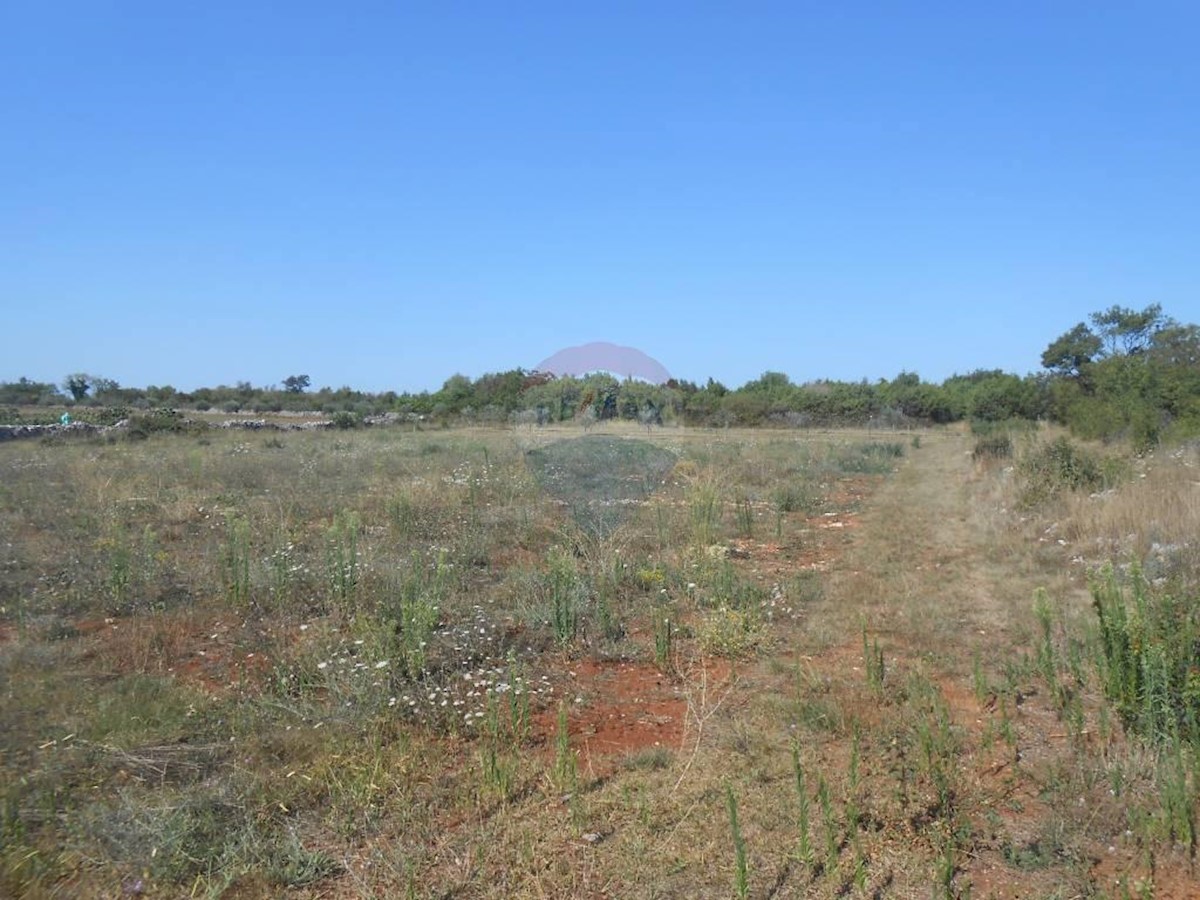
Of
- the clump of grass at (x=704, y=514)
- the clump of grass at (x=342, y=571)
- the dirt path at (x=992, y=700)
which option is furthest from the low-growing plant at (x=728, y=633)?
the clump of grass at (x=342, y=571)

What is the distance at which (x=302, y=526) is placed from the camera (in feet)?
27.7

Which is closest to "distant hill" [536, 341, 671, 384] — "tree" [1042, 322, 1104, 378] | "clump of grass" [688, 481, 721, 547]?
"clump of grass" [688, 481, 721, 547]

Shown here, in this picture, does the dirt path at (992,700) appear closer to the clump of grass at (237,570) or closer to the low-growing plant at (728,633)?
the low-growing plant at (728,633)

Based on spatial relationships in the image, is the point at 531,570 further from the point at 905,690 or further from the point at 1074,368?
the point at 1074,368

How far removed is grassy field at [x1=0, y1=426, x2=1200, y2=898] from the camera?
275 cm

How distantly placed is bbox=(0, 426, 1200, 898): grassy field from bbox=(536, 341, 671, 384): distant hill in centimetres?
290

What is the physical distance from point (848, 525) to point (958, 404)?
88.4ft

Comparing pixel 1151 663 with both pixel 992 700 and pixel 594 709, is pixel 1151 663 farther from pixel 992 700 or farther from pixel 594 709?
pixel 594 709

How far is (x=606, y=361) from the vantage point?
11.2m

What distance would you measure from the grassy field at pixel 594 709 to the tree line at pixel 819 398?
7601 millimetres

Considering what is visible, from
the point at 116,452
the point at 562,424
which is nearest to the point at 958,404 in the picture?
the point at 562,424

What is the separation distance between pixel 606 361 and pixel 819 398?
25609 mm

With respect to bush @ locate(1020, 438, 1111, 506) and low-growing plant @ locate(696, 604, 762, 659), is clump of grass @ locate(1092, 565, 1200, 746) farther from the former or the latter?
bush @ locate(1020, 438, 1111, 506)

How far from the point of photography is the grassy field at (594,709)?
9.02ft
